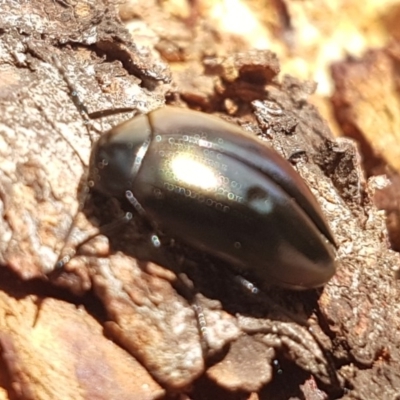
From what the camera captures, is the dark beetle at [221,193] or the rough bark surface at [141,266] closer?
the rough bark surface at [141,266]

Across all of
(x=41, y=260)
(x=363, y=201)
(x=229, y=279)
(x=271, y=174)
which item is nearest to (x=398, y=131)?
(x=363, y=201)

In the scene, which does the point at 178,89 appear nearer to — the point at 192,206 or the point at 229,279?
the point at 192,206

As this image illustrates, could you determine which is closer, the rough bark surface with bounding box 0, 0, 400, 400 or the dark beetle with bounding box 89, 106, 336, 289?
the rough bark surface with bounding box 0, 0, 400, 400

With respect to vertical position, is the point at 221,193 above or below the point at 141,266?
above
